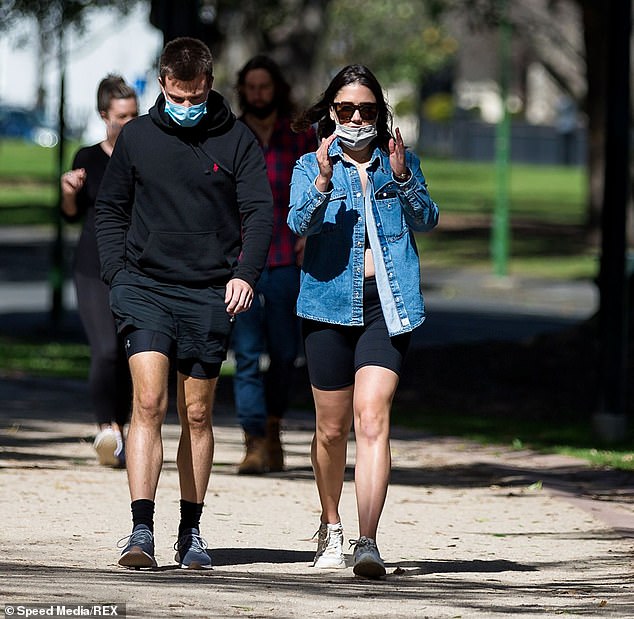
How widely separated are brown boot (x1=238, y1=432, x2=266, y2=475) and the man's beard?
1.70 meters

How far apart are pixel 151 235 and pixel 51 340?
1180cm

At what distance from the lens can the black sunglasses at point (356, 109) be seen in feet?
20.5

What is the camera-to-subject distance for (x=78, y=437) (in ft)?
34.2

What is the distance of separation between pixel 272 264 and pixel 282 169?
0.51m

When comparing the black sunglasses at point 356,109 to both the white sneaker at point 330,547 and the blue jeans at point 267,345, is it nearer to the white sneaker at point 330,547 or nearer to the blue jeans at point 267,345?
the white sneaker at point 330,547

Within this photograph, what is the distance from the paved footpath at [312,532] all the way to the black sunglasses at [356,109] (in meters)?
1.72

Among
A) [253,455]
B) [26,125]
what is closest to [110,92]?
[253,455]

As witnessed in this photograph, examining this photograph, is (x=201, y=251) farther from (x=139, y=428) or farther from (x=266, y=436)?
(x=266, y=436)

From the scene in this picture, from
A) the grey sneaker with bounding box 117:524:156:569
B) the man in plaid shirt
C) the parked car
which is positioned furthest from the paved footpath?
the parked car

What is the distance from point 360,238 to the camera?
6305 mm

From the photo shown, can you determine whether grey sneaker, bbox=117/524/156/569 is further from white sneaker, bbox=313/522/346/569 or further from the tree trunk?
the tree trunk

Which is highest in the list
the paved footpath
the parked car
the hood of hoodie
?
the parked car

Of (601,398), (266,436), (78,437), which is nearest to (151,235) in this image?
(266,436)

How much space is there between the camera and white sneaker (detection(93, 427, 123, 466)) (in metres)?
9.00
